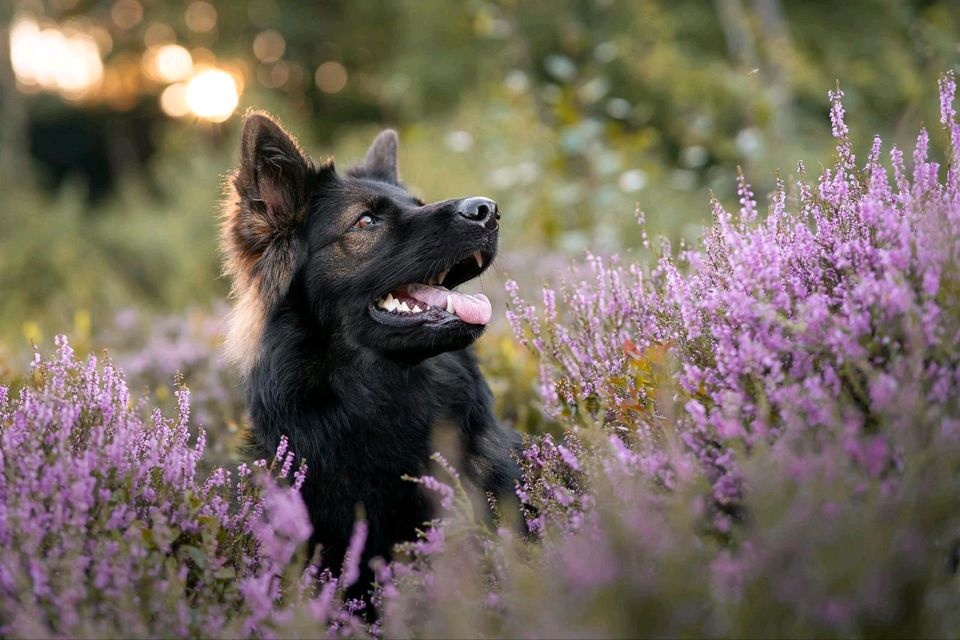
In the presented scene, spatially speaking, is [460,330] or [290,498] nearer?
[290,498]

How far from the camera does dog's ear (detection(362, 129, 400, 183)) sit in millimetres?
4398

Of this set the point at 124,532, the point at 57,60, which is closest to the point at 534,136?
the point at 124,532

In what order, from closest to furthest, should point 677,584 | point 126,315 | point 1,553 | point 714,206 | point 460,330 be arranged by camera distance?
1. point 677,584
2. point 1,553
3. point 714,206
4. point 460,330
5. point 126,315

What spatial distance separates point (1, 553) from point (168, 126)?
105 feet

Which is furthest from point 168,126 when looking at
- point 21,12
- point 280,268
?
point 280,268

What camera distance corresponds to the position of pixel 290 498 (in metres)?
2.42

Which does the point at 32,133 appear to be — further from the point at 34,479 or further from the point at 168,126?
the point at 34,479

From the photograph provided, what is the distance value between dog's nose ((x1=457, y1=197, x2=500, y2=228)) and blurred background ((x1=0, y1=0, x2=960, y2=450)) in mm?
611

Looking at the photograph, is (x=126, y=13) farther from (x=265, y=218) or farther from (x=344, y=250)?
(x=344, y=250)

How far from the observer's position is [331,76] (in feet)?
106

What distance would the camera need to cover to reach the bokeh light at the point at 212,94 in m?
Result: 20.0

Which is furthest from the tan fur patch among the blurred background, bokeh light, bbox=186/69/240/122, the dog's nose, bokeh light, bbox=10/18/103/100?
bokeh light, bbox=10/18/103/100

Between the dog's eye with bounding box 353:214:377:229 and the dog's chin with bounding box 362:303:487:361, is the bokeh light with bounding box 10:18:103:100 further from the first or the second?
the dog's chin with bounding box 362:303:487:361

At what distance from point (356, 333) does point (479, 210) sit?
0.72 m
